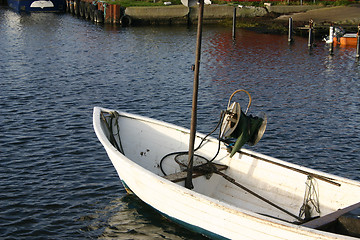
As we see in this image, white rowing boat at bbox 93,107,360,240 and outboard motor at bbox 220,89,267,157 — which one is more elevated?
outboard motor at bbox 220,89,267,157

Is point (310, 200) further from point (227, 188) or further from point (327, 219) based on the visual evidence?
point (227, 188)

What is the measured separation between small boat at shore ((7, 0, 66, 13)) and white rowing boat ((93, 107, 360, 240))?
53.2 m

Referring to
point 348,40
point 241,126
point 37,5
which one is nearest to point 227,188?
point 241,126

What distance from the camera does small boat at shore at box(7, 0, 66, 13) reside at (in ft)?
205

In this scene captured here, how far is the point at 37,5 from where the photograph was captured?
63.2 metres

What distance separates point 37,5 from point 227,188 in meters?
56.4

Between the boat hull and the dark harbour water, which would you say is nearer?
the dark harbour water

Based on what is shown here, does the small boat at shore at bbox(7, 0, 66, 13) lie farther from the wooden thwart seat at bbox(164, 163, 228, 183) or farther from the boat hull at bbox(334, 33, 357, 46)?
the wooden thwart seat at bbox(164, 163, 228, 183)

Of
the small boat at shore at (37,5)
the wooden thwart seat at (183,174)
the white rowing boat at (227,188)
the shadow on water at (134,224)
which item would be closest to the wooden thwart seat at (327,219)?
the white rowing boat at (227,188)

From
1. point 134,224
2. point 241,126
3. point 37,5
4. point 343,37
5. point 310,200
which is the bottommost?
point 134,224

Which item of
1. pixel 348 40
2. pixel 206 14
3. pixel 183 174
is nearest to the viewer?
pixel 183 174

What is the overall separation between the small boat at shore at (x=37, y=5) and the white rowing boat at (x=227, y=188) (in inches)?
2096

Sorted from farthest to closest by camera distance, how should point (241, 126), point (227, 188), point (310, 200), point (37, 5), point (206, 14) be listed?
point (37, 5)
point (206, 14)
point (227, 188)
point (241, 126)
point (310, 200)

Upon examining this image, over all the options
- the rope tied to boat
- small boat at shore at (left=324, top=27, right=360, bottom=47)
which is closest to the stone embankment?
small boat at shore at (left=324, top=27, right=360, bottom=47)
